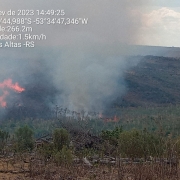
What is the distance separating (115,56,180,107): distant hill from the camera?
5141cm

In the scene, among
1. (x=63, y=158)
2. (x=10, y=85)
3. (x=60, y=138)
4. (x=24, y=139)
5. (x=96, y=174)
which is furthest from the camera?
(x=10, y=85)

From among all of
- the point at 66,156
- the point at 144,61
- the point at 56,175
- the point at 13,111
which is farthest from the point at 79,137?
the point at 144,61

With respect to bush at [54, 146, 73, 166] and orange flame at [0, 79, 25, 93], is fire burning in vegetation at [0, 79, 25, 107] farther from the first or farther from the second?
bush at [54, 146, 73, 166]

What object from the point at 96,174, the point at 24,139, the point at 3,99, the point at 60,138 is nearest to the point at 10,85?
the point at 3,99

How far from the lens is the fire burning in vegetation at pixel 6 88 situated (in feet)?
148

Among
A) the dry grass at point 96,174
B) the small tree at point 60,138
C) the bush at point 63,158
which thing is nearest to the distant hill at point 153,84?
the small tree at point 60,138

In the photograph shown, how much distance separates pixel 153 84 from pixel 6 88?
81.2ft

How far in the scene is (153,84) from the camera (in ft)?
193

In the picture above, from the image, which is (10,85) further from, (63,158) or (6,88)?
(63,158)

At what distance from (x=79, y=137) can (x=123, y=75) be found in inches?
1590

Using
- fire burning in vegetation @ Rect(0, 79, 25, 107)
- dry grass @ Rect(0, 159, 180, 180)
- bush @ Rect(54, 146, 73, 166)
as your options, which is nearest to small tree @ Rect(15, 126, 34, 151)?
dry grass @ Rect(0, 159, 180, 180)

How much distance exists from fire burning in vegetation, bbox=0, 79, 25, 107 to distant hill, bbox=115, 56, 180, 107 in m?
14.3

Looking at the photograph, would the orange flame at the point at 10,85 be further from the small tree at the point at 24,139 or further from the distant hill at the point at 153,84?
the small tree at the point at 24,139

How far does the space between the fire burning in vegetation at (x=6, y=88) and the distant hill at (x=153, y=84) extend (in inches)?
562
